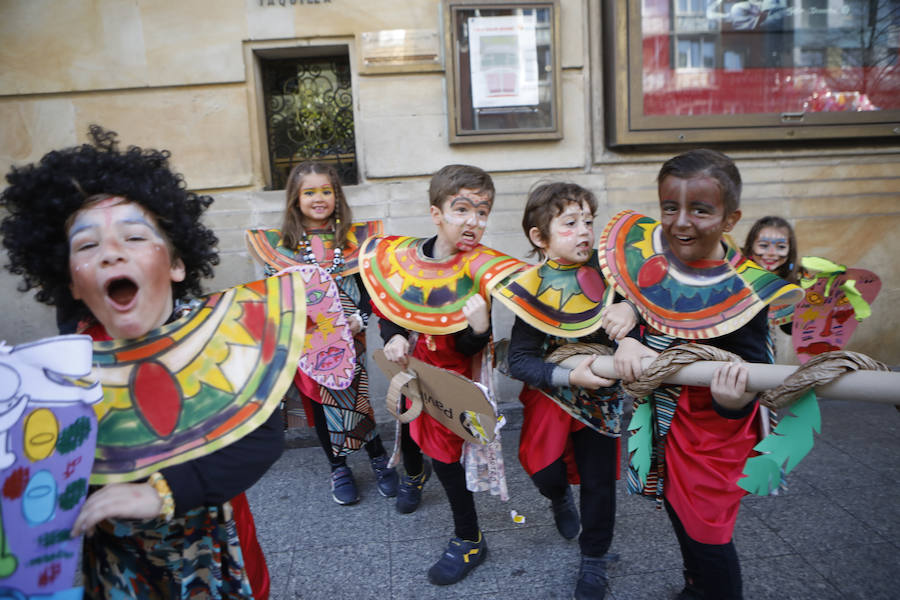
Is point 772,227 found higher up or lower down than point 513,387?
higher up

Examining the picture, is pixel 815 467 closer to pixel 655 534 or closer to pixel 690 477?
pixel 655 534

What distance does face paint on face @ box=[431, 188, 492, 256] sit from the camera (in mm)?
2445

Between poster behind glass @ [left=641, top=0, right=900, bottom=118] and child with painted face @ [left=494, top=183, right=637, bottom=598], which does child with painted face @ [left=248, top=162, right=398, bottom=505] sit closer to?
child with painted face @ [left=494, top=183, right=637, bottom=598]

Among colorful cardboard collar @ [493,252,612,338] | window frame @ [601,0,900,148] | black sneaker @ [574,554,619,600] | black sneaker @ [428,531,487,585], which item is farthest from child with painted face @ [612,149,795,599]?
window frame @ [601,0,900,148]

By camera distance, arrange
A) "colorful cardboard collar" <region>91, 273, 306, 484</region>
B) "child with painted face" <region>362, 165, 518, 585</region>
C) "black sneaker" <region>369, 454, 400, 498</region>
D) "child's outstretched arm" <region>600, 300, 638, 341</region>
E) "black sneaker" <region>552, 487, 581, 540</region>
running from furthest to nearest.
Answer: "black sneaker" <region>369, 454, 400, 498</region>
"black sneaker" <region>552, 487, 581, 540</region>
"child with painted face" <region>362, 165, 518, 585</region>
"child's outstretched arm" <region>600, 300, 638, 341</region>
"colorful cardboard collar" <region>91, 273, 306, 484</region>

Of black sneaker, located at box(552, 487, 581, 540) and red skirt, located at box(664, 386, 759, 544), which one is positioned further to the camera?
black sneaker, located at box(552, 487, 581, 540)

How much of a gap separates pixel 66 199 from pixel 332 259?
1903mm

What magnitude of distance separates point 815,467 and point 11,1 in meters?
6.01

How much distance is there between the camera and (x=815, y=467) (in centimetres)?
350

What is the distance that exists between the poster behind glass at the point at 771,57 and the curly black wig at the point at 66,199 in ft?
12.4

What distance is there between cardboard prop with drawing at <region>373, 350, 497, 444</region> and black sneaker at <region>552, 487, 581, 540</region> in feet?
2.57

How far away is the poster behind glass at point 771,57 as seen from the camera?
4363mm

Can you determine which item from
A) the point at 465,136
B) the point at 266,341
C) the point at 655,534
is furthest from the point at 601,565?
the point at 465,136

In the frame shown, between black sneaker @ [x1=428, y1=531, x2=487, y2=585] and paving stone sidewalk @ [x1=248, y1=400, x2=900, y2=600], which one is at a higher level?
black sneaker @ [x1=428, y1=531, x2=487, y2=585]
